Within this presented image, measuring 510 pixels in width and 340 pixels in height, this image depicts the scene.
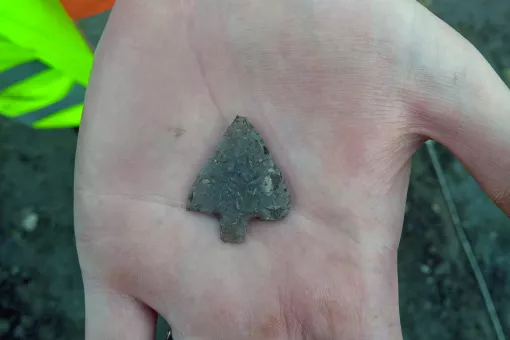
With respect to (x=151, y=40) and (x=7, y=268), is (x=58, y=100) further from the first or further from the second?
(x=7, y=268)

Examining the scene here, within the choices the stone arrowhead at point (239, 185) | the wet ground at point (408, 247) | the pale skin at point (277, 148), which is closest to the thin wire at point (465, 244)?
the wet ground at point (408, 247)

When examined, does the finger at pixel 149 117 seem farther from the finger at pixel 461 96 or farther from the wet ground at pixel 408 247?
the wet ground at pixel 408 247

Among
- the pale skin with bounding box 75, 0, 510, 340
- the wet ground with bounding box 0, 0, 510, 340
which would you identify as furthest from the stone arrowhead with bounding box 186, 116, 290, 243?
the wet ground with bounding box 0, 0, 510, 340

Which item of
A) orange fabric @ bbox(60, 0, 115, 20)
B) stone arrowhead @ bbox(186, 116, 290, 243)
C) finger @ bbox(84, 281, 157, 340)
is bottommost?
finger @ bbox(84, 281, 157, 340)

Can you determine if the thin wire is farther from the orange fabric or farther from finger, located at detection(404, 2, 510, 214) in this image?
the orange fabric

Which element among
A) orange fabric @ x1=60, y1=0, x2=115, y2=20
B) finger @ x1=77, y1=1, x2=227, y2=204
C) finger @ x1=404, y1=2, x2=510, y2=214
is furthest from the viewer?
orange fabric @ x1=60, y1=0, x2=115, y2=20

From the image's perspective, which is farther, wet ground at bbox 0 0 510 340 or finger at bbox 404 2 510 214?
wet ground at bbox 0 0 510 340
